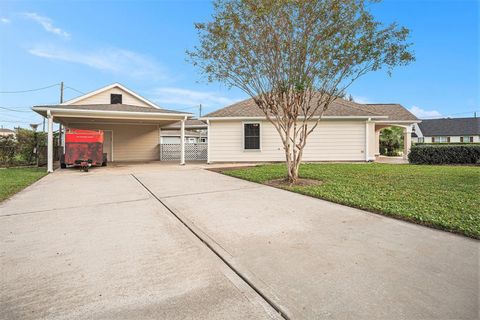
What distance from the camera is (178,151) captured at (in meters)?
18.8

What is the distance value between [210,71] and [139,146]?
43.2ft

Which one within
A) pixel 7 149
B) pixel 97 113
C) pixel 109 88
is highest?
pixel 109 88

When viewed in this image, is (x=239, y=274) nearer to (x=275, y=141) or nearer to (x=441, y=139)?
(x=275, y=141)

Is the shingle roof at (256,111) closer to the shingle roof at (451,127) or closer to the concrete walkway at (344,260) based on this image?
the concrete walkway at (344,260)

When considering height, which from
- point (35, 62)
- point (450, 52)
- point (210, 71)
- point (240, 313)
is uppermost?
point (35, 62)

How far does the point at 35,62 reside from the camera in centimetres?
1666

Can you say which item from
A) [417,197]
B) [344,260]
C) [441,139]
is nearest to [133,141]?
[417,197]

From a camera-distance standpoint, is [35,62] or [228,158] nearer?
[228,158]

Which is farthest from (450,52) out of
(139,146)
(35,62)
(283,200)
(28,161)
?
(35,62)

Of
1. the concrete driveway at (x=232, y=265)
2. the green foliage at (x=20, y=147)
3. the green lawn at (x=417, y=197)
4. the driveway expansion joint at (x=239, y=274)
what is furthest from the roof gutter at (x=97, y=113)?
the driveway expansion joint at (x=239, y=274)

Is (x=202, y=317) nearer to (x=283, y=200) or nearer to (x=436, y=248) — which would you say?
(x=436, y=248)

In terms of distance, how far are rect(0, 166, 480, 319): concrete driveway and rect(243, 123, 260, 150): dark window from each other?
32.8 ft

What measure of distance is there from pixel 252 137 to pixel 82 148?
874 centimetres

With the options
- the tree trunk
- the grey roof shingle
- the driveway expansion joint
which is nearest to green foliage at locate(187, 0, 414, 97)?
the tree trunk
